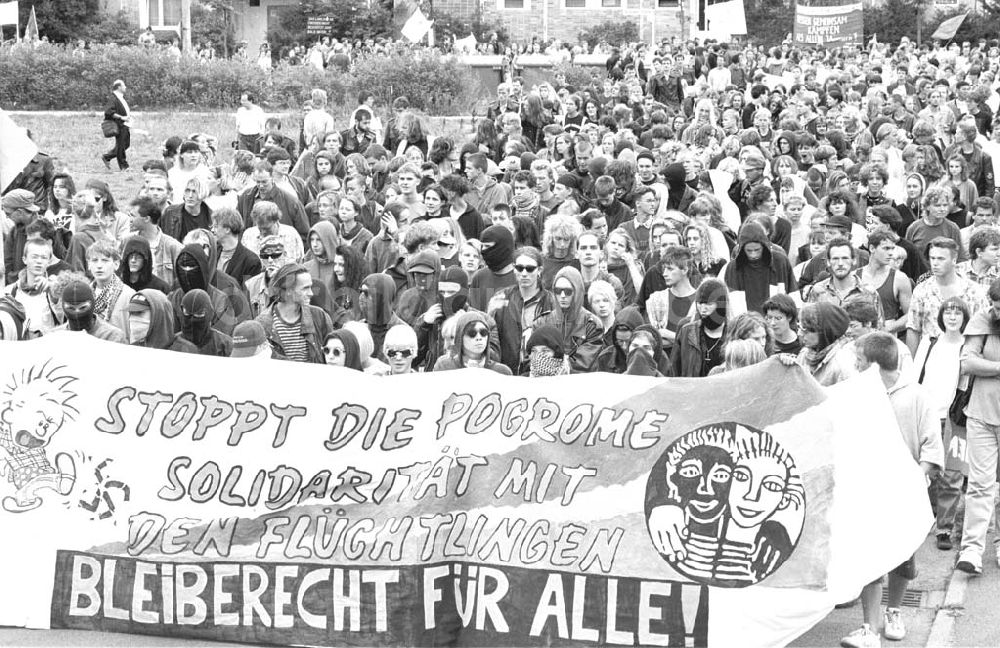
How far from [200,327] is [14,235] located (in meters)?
4.23

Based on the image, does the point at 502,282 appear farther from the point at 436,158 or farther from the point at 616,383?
Answer: the point at 436,158

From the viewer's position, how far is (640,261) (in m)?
12.2

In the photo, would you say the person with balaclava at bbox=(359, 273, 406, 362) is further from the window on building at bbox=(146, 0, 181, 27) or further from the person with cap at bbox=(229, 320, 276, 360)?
the window on building at bbox=(146, 0, 181, 27)

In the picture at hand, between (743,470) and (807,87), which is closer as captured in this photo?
(743,470)

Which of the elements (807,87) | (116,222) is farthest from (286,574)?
(807,87)

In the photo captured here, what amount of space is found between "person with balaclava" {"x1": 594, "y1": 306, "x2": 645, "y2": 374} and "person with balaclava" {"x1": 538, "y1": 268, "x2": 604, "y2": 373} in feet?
0.81

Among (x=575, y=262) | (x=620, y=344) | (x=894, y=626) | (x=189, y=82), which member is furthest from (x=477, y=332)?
(x=189, y=82)

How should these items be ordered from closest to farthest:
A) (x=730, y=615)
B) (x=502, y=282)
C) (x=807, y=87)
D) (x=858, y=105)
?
(x=730, y=615) < (x=502, y=282) < (x=858, y=105) < (x=807, y=87)

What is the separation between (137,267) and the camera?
11258 millimetres

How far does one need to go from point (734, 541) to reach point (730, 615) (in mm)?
332

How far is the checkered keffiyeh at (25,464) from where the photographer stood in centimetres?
811

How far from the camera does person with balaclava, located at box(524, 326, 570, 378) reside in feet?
29.9

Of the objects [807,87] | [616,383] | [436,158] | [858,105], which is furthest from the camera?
[807,87]

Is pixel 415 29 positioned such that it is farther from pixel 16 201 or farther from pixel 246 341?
pixel 246 341
